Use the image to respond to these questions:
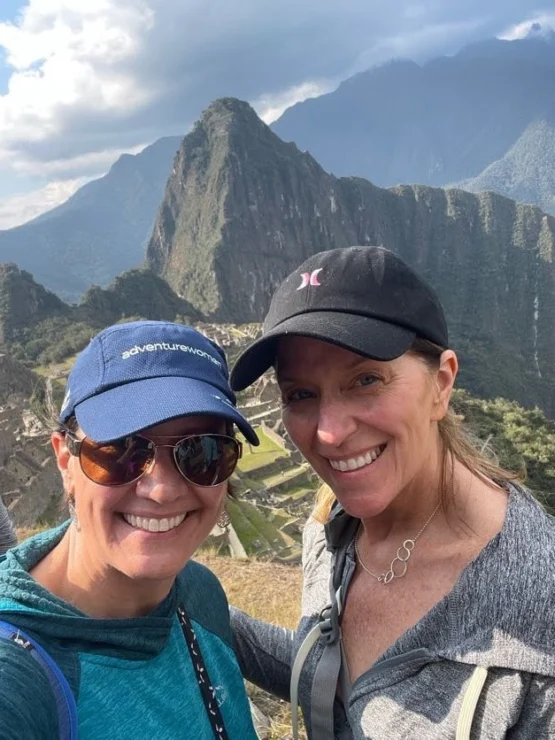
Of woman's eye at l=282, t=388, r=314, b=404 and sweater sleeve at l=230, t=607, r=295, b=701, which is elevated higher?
woman's eye at l=282, t=388, r=314, b=404

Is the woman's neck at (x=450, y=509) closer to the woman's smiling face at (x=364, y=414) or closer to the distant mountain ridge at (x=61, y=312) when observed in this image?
the woman's smiling face at (x=364, y=414)

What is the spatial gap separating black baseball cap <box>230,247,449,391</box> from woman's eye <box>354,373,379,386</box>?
108 mm

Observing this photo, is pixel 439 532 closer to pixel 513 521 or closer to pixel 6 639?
pixel 513 521

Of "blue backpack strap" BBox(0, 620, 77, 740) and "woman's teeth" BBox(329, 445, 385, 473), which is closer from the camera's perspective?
"blue backpack strap" BBox(0, 620, 77, 740)

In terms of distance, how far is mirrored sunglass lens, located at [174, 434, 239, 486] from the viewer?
56.1 inches

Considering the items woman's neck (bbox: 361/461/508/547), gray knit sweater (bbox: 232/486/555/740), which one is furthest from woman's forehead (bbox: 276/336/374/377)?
gray knit sweater (bbox: 232/486/555/740)

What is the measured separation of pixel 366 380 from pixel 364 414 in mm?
94

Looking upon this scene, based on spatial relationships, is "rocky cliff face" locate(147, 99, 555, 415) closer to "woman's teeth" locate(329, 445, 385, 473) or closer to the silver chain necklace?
the silver chain necklace

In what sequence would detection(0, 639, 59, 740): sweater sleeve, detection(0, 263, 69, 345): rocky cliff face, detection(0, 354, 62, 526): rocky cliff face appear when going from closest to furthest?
detection(0, 639, 59, 740): sweater sleeve, detection(0, 354, 62, 526): rocky cliff face, detection(0, 263, 69, 345): rocky cliff face

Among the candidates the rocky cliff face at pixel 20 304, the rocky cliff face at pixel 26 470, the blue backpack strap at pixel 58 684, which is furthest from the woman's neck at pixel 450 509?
the rocky cliff face at pixel 20 304

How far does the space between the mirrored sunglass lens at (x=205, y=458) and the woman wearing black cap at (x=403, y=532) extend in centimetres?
26

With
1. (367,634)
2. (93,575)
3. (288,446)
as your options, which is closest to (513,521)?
(367,634)

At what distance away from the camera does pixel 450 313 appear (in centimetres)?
9825

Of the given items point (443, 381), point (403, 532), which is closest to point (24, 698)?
point (403, 532)
